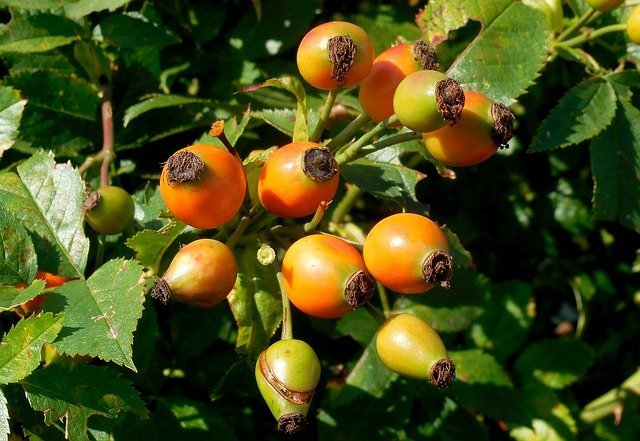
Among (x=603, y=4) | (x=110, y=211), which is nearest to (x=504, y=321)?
(x=603, y=4)

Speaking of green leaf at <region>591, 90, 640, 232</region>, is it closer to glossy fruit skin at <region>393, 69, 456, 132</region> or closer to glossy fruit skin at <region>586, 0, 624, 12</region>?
glossy fruit skin at <region>586, 0, 624, 12</region>

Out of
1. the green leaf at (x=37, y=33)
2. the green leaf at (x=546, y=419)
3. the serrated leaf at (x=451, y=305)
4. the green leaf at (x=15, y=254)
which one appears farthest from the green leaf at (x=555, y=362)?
the green leaf at (x=37, y=33)

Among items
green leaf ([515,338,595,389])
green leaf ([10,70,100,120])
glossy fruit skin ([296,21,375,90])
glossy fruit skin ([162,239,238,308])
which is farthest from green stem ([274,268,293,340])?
green leaf ([515,338,595,389])

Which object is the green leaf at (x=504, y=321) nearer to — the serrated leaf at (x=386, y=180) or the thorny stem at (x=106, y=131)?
the serrated leaf at (x=386, y=180)

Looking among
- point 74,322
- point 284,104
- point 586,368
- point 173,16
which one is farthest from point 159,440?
point 586,368

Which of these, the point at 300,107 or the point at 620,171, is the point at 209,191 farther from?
the point at 620,171

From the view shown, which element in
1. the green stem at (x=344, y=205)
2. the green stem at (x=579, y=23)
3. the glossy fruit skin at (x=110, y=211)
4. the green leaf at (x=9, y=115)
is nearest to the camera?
the glossy fruit skin at (x=110, y=211)

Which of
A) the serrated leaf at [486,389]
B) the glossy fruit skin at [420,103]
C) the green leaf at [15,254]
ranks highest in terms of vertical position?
the glossy fruit skin at [420,103]
